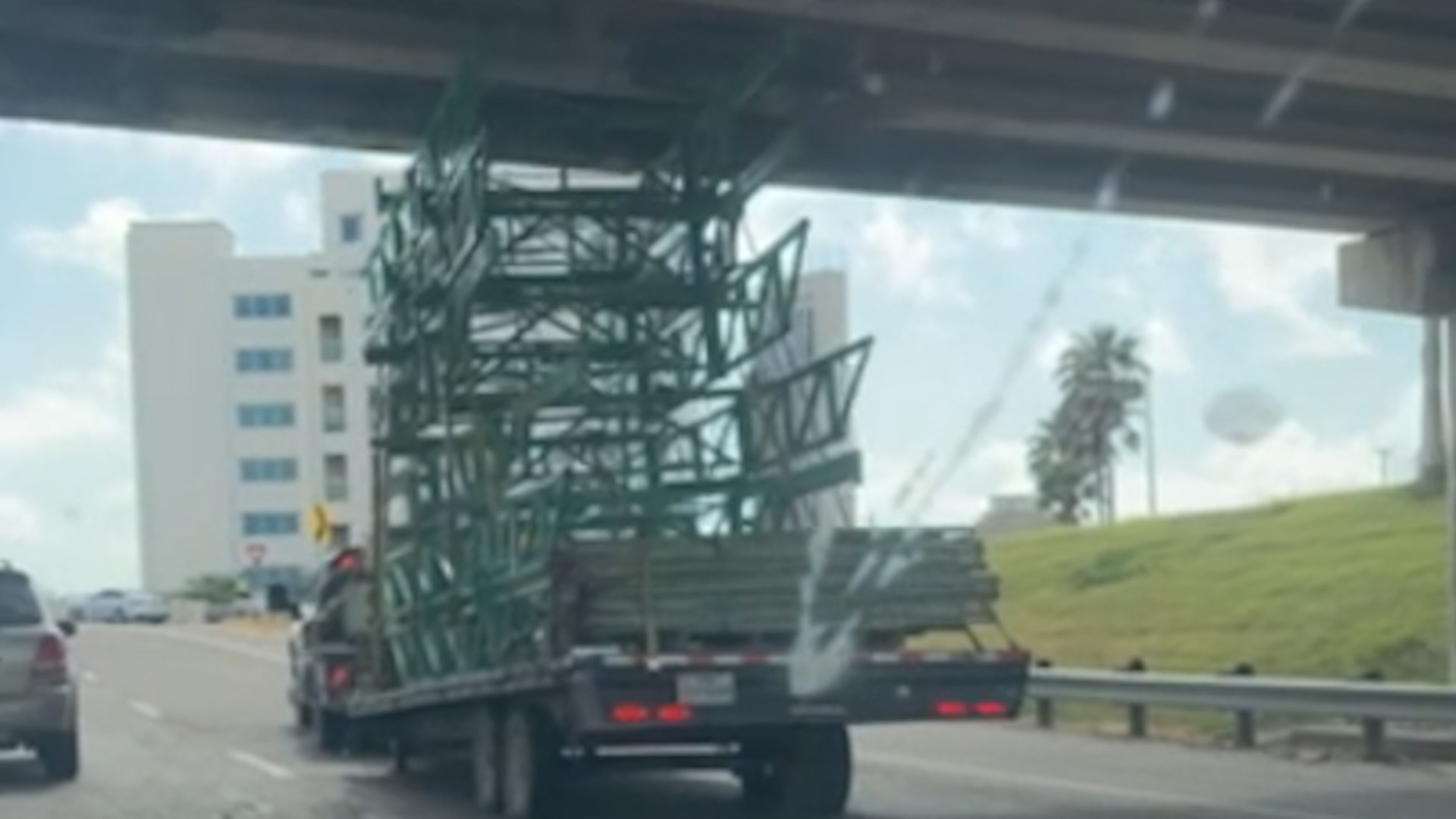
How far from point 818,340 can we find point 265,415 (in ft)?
292

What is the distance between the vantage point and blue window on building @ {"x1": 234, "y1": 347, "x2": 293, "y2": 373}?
105000mm

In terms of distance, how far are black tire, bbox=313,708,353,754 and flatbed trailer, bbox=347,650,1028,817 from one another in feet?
17.4

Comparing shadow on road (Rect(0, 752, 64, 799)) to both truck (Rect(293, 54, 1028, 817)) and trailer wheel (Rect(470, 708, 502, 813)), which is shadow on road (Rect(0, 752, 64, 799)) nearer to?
truck (Rect(293, 54, 1028, 817))

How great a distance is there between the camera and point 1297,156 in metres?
23.6

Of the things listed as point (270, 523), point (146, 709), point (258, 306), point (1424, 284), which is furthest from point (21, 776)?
point (270, 523)

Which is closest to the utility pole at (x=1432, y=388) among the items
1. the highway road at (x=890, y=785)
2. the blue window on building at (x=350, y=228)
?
the highway road at (x=890, y=785)

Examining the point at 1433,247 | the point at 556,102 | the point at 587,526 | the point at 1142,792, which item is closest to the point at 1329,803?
the point at 1142,792

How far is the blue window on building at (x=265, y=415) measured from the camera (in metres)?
105

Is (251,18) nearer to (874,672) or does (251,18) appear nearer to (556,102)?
(556,102)

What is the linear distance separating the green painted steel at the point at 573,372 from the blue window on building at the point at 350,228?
4567 centimetres

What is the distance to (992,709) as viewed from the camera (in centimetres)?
1548

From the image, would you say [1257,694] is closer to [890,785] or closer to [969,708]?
[890,785]

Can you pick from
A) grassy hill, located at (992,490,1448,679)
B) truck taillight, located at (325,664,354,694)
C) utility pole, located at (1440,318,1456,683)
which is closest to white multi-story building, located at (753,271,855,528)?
truck taillight, located at (325,664,354,694)

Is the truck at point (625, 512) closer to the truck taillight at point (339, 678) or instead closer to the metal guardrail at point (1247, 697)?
the truck taillight at point (339, 678)
